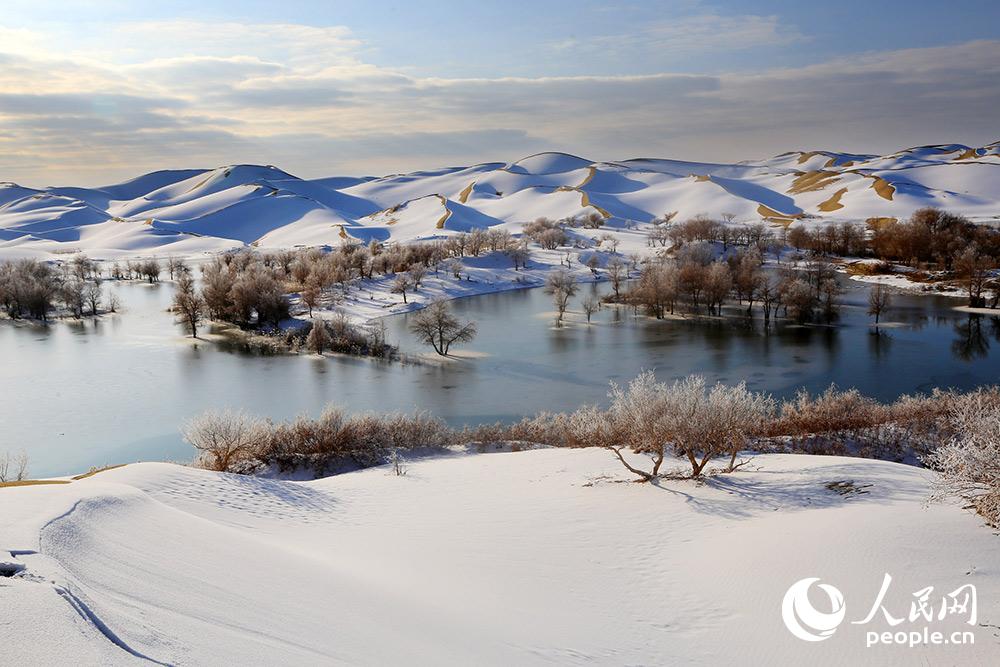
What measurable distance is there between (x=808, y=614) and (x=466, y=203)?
3937 inches

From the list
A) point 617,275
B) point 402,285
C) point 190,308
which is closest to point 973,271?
point 617,275

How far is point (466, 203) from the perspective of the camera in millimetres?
103812

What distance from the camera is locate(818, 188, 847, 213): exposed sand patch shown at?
82.9 metres

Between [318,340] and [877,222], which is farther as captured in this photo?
[877,222]

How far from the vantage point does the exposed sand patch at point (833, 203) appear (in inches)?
3265

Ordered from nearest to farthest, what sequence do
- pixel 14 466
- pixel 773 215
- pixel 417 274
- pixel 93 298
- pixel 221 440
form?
pixel 221 440, pixel 14 466, pixel 93 298, pixel 417 274, pixel 773 215

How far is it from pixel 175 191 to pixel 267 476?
457 ft

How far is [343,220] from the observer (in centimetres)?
9169

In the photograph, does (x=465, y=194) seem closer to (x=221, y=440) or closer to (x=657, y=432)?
(x=221, y=440)

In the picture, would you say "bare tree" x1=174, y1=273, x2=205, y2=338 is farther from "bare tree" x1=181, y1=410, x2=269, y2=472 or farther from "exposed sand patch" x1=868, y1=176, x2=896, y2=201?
"exposed sand patch" x1=868, y1=176, x2=896, y2=201

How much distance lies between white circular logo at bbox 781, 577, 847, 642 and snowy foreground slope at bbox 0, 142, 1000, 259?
69.1 metres

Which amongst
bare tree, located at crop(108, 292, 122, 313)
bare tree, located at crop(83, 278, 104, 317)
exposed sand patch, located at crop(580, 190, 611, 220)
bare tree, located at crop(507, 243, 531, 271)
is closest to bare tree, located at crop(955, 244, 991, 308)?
bare tree, located at crop(507, 243, 531, 271)

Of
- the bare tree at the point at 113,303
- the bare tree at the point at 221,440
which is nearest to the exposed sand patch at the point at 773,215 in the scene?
the bare tree at the point at 113,303

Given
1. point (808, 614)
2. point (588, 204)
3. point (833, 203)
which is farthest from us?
point (588, 204)
